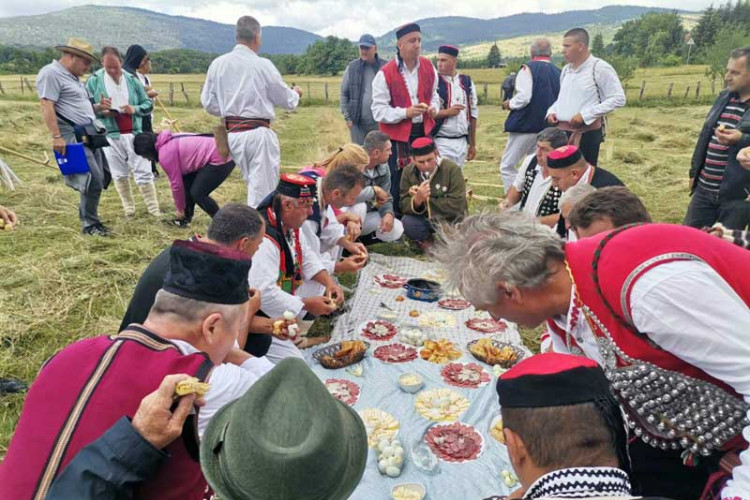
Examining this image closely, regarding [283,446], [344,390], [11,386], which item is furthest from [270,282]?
[283,446]

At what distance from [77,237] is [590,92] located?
6541mm

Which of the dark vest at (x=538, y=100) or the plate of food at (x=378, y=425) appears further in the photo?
the dark vest at (x=538, y=100)

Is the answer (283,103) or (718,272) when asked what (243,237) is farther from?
(283,103)

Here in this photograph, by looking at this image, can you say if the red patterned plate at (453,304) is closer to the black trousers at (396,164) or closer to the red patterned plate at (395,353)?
the red patterned plate at (395,353)

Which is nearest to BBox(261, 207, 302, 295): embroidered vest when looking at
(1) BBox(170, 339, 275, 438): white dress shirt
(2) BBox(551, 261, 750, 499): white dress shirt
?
(1) BBox(170, 339, 275, 438): white dress shirt

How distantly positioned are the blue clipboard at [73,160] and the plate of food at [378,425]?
15.3ft

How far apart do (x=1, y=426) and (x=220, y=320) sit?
91.8 inches

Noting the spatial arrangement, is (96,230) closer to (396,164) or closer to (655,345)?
(396,164)

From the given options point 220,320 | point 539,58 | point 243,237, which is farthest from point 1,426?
point 539,58

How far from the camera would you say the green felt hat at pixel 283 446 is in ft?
3.81

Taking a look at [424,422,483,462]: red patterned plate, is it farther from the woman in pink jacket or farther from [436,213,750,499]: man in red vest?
the woman in pink jacket

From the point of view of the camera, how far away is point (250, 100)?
5.28 m

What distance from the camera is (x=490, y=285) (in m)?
1.81

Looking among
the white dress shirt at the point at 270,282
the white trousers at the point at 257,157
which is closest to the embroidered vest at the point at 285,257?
the white dress shirt at the point at 270,282
